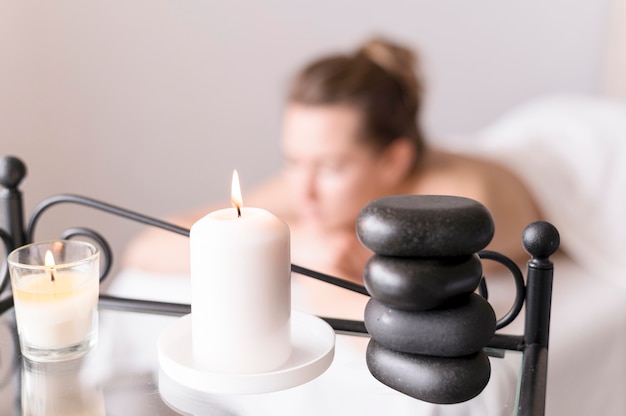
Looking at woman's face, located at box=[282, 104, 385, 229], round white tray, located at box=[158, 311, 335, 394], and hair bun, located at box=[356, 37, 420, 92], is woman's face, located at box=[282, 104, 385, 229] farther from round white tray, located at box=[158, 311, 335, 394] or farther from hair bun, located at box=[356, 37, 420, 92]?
round white tray, located at box=[158, 311, 335, 394]

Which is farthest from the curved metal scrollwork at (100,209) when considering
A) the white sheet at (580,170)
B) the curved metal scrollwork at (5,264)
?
the white sheet at (580,170)

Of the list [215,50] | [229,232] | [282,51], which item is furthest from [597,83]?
[229,232]

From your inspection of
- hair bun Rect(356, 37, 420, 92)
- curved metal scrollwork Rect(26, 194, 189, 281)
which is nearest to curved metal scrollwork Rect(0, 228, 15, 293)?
curved metal scrollwork Rect(26, 194, 189, 281)

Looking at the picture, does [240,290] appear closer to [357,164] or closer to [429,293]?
[429,293]

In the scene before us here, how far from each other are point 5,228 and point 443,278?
0.46 meters

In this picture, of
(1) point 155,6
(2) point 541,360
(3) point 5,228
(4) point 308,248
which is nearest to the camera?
(2) point 541,360

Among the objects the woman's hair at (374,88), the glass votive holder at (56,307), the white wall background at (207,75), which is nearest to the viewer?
the glass votive holder at (56,307)

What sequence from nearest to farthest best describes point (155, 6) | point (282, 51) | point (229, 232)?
1. point (229, 232)
2. point (155, 6)
3. point (282, 51)

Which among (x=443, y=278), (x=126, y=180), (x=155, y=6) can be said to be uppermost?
(x=155, y=6)

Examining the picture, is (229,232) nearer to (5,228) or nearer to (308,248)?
(5,228)

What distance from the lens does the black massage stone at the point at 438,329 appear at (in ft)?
1.83

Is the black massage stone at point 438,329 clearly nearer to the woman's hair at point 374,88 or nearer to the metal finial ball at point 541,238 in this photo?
the metal finial ball at point 541,238

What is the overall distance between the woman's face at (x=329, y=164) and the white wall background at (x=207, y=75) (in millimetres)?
615

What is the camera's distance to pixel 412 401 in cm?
57
